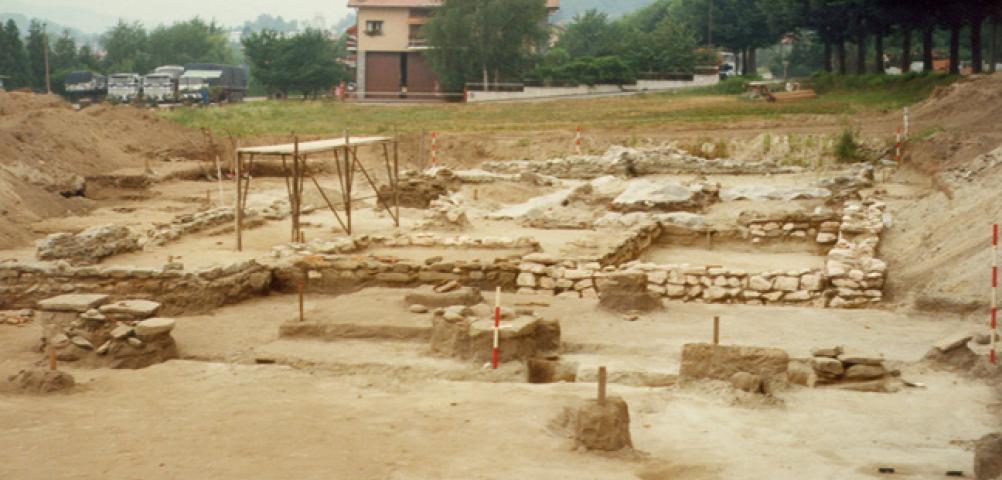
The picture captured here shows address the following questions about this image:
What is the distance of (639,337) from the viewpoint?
15.1 meters

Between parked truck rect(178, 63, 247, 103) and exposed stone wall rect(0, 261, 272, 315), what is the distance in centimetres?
4439

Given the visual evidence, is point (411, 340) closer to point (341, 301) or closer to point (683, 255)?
point (341, 301)

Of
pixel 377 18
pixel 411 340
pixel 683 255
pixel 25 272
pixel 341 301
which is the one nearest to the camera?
pixel 411 340

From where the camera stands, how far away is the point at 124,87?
63219 millimetres

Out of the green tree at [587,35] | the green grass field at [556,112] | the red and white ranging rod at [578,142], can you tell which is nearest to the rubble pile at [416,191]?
the red and white ranging rod at [578,142]

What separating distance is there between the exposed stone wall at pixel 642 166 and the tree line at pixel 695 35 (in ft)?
51.3

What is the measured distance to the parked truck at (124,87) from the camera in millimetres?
62369

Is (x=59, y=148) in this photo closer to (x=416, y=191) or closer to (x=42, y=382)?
(x=416, y=191)

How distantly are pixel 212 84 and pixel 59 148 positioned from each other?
3672cm

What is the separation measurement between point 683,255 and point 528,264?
4.16 m

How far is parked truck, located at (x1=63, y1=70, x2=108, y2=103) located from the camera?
65.5 metres

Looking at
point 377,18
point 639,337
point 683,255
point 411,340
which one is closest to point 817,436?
point 639,337

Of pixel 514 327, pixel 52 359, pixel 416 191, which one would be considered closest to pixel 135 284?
pixel 52 359

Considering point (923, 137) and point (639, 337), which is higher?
point (923, 137)
